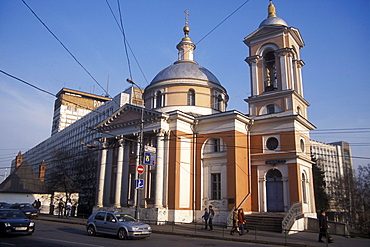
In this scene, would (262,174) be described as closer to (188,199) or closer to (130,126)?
(188,199)

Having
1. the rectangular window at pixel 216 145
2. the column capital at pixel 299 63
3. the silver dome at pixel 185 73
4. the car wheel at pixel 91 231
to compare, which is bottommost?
the car wheel at pixel 91 231

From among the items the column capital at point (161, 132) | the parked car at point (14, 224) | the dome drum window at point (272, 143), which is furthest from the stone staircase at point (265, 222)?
the parked car at point (14, 224)

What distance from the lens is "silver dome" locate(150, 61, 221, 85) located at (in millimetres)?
33219

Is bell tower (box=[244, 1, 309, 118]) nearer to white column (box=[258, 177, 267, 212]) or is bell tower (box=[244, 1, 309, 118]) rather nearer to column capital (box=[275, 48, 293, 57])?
column capital (box=[275, 48, 293, 57])

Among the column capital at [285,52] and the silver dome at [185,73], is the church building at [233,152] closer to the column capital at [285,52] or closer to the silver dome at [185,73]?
the column capital at [285,52]

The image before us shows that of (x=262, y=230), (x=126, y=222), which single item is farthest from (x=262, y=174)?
(x=126, y=222)

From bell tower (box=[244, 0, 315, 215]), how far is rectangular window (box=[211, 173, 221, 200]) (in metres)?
2.84

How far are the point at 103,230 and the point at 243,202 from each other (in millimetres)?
12410

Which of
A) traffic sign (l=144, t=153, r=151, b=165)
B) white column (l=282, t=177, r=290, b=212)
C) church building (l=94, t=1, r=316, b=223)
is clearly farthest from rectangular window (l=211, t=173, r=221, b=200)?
traffic sign (l=144, t=153, r=151, b=165)

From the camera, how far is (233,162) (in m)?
25.1

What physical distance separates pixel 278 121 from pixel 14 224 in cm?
1980

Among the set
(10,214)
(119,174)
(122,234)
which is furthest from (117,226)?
(119,174)

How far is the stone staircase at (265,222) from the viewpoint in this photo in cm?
2109

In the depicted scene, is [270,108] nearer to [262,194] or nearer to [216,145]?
[216,145]
